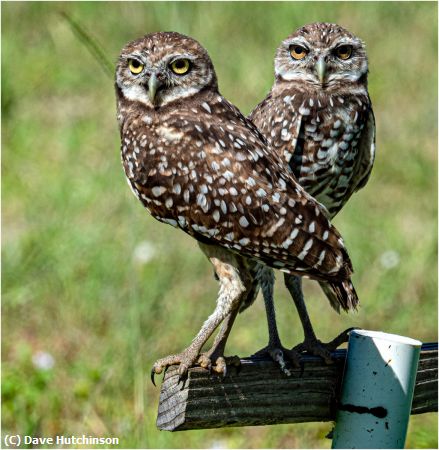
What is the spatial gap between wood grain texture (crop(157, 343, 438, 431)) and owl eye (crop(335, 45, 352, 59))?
1345 mm

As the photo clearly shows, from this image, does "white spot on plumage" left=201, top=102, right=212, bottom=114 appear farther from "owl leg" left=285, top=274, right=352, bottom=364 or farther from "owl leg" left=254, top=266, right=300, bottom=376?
"owl leg" left=285, top=274, right=352, bottom=364

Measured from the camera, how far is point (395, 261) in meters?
6.46

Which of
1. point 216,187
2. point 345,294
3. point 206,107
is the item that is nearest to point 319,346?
point 345,294

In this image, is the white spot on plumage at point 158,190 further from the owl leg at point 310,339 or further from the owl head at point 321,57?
the owl head at point 321,57

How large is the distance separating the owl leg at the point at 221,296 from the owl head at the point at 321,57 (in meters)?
0.93

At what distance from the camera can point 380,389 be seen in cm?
309

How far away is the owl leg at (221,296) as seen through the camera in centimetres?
338

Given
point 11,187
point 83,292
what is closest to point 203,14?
point 11,187

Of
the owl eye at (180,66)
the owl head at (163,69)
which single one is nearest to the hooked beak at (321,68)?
the owl head at (163,69)

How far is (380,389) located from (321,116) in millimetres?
1332

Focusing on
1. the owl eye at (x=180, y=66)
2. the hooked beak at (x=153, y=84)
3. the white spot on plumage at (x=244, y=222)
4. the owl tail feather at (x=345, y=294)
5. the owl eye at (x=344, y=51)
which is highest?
the owl eye at (x=344, y=51)

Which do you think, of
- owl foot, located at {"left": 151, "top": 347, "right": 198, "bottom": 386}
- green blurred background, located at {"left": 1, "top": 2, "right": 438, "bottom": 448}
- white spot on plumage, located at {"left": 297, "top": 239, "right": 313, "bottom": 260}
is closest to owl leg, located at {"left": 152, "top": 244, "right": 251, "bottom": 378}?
owl foot, located at {"left": 151, "top": 347, "right": 198, "bottom": 386}

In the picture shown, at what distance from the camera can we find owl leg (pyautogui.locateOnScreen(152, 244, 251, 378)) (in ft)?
11.1

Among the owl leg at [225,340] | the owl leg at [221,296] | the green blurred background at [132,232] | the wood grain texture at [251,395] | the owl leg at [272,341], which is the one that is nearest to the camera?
the wood grain texture at [251,395]
